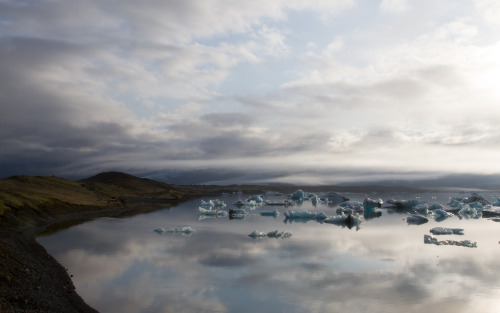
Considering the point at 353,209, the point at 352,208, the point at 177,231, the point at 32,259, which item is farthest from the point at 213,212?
the point at 32,259

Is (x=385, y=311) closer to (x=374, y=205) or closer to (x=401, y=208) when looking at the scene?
(x=374, y=205)

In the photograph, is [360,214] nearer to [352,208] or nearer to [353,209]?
[353,209]

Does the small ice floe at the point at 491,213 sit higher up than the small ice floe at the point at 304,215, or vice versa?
the small ice floe at the point at 304,215

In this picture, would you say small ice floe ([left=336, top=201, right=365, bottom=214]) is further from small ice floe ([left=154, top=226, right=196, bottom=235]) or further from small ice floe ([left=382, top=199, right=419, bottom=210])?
small ice floe ([left=154, top=226, right=196, bottom=235])

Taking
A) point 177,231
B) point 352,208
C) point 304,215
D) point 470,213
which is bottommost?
point 470,213

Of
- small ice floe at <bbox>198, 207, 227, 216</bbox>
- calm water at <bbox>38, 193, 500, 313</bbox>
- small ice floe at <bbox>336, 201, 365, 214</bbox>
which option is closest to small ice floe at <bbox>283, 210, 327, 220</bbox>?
small ice floe at <bbox>198, 207, 227, 216</bbox>

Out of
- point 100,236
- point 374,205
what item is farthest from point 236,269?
point 374,205

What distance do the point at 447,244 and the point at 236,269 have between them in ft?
54.1

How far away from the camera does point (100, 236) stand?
29438mm

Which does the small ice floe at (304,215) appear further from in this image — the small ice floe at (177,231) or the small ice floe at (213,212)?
the small ice floe at (177,231)

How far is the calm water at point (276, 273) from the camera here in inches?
538

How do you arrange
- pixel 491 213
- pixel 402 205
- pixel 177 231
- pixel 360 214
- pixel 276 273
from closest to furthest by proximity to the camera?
pixel 276 273
pixel 177 231
pixel 491 213
pixel 360 214
pixel 402 205

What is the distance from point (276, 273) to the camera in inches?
707

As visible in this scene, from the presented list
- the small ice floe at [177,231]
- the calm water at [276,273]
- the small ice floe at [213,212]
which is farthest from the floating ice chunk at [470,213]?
the small ice floe at [177,231]
